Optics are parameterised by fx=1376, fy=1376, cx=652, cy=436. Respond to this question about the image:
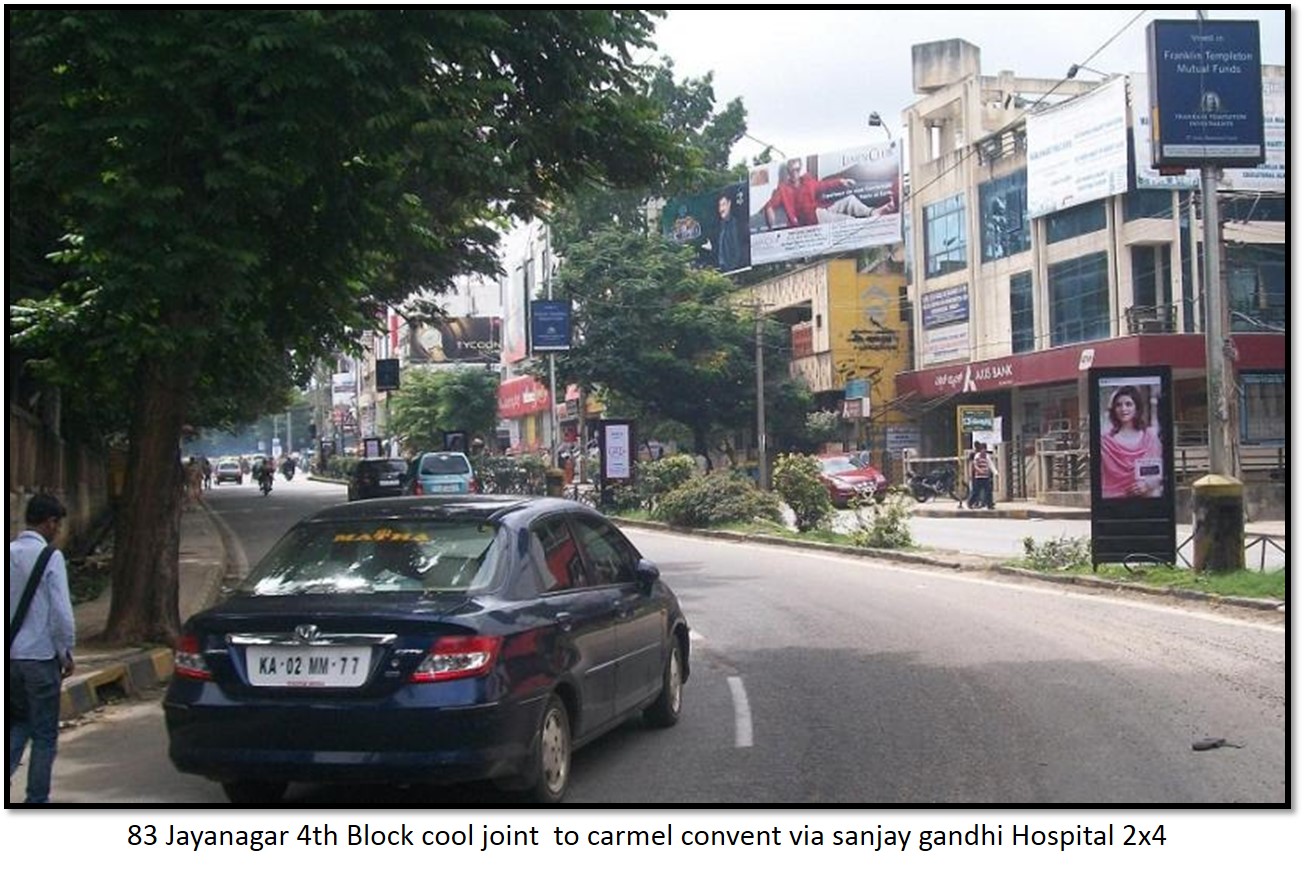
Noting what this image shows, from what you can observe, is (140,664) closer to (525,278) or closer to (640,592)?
(640,592)

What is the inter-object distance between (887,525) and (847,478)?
14810mm

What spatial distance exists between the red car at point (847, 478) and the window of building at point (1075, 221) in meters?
7.81

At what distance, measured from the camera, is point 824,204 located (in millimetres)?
45125

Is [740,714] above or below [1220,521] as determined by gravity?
below

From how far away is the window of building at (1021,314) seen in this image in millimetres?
37250

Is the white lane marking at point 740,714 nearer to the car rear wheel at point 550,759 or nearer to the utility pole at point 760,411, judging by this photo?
the car rear wheel at point 550,759

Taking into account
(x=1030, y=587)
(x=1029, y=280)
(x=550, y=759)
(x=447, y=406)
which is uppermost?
(x=1029, y=280)

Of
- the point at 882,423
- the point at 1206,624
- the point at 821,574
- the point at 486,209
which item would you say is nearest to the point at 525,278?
the point at 882,423

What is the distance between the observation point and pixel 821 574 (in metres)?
18.6

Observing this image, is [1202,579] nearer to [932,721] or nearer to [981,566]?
[981,566]

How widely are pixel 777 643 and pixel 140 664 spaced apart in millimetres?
5242

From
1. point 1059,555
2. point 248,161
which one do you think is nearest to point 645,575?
point 248,161

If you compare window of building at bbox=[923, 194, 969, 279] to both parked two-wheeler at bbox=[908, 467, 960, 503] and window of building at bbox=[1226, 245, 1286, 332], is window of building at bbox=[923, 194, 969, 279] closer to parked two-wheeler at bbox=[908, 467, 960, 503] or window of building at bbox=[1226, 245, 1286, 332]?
parked two-wheeler at bbox=[908, 467, 960, 503]

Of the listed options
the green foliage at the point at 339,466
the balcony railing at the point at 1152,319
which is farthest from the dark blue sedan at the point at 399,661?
the green foliage at the point at 339,466
